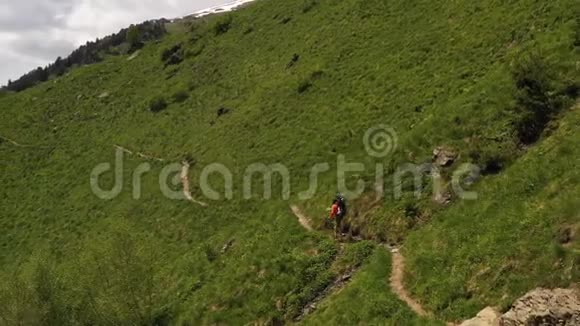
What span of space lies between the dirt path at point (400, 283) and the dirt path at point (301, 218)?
7.52m

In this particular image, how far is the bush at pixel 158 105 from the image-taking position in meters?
69.9

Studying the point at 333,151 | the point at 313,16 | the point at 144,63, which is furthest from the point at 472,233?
the point at 144,63

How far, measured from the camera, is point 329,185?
3569cm

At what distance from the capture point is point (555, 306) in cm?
1564

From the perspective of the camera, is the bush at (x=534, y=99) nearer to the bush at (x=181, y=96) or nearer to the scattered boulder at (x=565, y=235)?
the scattered boulder at (x=565, y=235)

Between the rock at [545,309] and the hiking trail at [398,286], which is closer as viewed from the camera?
the rock at [545,309]

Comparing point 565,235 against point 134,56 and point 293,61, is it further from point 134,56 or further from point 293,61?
point 134,56

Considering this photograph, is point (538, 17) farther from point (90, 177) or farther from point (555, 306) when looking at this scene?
point (90, 177)

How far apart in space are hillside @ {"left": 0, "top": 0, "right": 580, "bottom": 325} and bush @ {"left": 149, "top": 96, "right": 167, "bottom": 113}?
43 centimetres

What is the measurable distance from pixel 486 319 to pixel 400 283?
19.5 feet

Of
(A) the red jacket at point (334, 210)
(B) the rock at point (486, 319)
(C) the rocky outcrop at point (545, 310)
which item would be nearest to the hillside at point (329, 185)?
(B) the rock at point (486, 319)

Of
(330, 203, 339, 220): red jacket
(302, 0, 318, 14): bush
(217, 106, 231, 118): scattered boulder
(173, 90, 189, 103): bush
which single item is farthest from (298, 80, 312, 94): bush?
(173, 90, 189, 103): bush

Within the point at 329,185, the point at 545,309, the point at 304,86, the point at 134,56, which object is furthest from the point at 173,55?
the point at 545,309

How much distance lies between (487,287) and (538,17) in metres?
21.7
